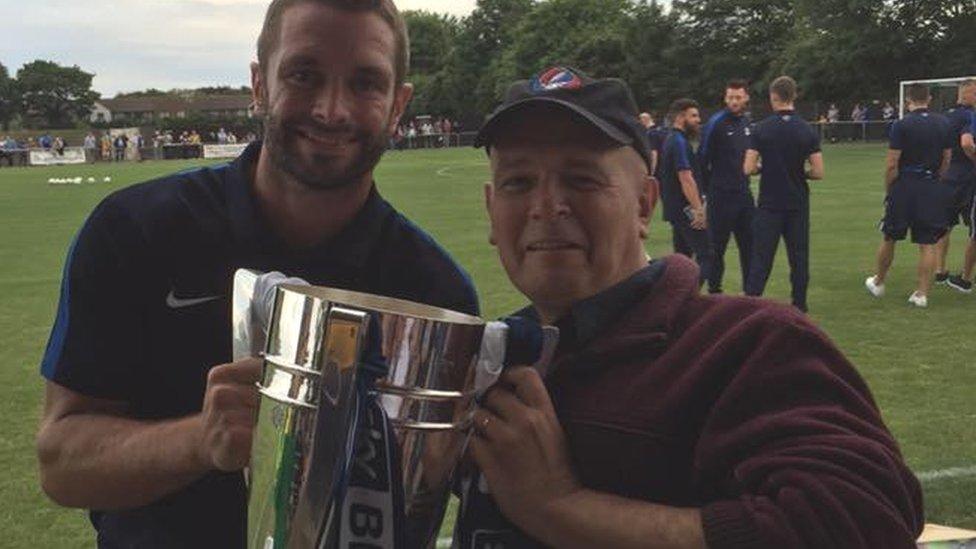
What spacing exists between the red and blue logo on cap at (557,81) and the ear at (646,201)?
0.21m

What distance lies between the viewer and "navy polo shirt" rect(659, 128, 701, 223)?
435 inches

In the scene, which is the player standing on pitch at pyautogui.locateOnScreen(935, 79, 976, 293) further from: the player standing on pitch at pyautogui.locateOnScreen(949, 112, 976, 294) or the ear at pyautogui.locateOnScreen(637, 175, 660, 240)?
the ear at pyautogui.locateOnScreen(637, 175, 660, 240)

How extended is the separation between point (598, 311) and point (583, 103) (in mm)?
338

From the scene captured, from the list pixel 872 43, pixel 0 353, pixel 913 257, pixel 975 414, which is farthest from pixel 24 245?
pixel 872 43

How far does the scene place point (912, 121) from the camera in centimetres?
1051

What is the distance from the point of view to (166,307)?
86.8 inches

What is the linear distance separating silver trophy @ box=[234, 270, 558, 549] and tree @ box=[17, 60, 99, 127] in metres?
129

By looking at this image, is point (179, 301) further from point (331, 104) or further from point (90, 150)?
point (90, 150)

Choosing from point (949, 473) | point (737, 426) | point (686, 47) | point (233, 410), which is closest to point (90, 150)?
point (686, 47)

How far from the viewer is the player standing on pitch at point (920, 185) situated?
10.5m

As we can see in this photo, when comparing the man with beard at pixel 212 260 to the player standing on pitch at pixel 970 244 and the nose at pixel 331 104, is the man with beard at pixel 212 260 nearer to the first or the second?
the nose at pixel 331 104

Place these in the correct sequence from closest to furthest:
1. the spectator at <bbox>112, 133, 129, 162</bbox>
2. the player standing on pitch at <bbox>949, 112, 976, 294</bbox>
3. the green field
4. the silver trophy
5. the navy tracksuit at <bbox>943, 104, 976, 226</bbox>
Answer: the silver trophy < the green field < the player standing on pitch at <bbox>949, 112, 976, 294</bbox> < the navy tracksuit at <bbox>943, 104, 976, 226</bbox> < the spectator at <bbox>112, 133, 129, 162</bbox>

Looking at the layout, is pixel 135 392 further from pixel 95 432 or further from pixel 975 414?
pixel 975 414

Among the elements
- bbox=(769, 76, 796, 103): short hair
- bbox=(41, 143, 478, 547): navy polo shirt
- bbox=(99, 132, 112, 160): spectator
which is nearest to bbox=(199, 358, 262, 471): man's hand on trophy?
bbox=(41, 143, 478, 547): navy polo shirt
